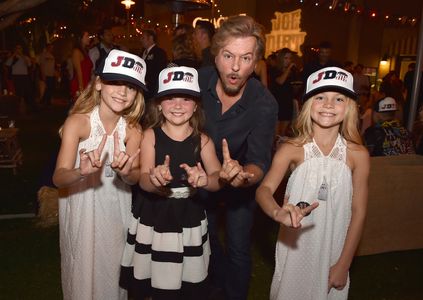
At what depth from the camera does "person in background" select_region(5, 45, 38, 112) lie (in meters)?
13.2

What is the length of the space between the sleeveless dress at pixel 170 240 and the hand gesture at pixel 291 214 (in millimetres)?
638

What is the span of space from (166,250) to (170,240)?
6cm

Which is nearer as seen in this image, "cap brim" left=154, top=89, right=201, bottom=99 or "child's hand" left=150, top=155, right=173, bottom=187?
"child's hand" left=150, top=155, right=173, bottom=187

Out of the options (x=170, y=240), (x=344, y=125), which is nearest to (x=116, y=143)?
(x=170, y=240)

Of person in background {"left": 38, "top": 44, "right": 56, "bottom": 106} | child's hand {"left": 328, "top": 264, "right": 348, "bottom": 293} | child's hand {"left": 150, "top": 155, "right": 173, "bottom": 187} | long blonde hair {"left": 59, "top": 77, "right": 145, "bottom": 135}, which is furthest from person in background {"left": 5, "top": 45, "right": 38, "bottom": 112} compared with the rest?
child's hand {"left": 328, "top": 264, "right": 348, "bottom": 293}

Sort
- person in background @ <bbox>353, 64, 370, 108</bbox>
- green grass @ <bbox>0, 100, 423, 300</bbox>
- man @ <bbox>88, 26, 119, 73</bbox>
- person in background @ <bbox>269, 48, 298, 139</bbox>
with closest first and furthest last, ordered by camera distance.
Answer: green grass @ <bbox>0, 100, 423, 300</bbox> < person in background @ <bbox>269, 48, 298, 139</bbox> < man @ <bbox>88, 26, 119, 73</bbox> < person in background @ <bbox>353, 64, 370, 108</bbox>

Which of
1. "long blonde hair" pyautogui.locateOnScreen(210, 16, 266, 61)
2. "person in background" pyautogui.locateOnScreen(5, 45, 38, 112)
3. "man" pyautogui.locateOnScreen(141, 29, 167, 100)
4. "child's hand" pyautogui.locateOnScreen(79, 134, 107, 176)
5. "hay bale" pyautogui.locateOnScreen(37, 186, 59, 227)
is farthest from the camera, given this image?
"person in background" pyautogui.locateOnScreen(5, 45, 38, 112)

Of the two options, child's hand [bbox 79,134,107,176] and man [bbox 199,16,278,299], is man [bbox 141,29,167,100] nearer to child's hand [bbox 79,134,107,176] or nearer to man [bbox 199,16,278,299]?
man [bbox 199,16,278,299]

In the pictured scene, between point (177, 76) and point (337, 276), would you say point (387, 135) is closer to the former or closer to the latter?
point (337, 276)

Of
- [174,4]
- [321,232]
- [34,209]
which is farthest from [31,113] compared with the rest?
[321,232]

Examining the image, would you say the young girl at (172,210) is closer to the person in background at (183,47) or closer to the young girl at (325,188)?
the young girl at (325,188)

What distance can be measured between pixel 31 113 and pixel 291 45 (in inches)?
404

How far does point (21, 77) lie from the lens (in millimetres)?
13305

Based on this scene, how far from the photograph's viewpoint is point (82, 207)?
2656 millimetres
